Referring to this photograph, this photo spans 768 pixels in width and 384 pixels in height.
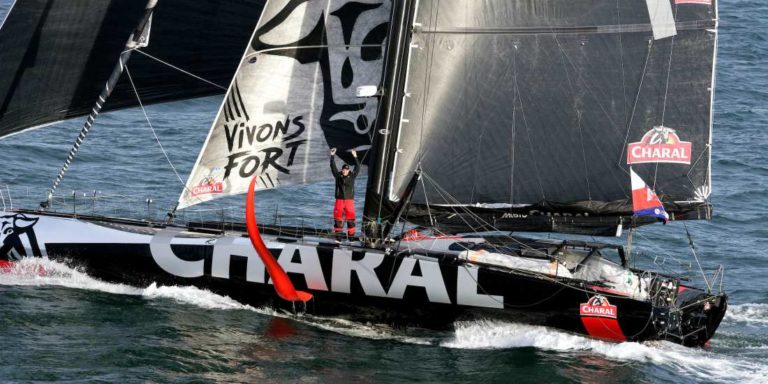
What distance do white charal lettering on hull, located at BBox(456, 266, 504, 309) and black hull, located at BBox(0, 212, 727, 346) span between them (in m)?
0.02

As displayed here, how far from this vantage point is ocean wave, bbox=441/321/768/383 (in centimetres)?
1852

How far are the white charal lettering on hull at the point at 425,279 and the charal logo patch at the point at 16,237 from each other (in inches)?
254

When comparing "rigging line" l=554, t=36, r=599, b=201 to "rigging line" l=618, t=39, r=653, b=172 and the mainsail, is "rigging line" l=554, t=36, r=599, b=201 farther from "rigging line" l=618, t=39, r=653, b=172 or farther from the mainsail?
the mainsail

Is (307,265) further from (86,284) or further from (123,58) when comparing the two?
(123,58)

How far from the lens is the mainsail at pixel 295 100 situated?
846 inches

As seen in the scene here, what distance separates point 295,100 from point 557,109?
15.2 feet

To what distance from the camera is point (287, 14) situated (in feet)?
70.7

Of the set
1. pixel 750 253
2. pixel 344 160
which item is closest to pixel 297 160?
pixel 344 160

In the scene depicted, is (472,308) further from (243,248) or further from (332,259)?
(243,248)

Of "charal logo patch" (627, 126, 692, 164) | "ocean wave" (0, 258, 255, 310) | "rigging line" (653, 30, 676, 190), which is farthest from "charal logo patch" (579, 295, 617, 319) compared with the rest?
"ocean wave" (0, 258, 255, 310)

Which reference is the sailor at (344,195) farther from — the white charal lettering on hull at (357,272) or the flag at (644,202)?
the flag at (644,202)

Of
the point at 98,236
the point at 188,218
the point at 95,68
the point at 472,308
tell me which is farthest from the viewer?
the point at 188,218

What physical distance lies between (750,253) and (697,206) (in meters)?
6.12

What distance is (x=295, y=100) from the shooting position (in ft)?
71.4
